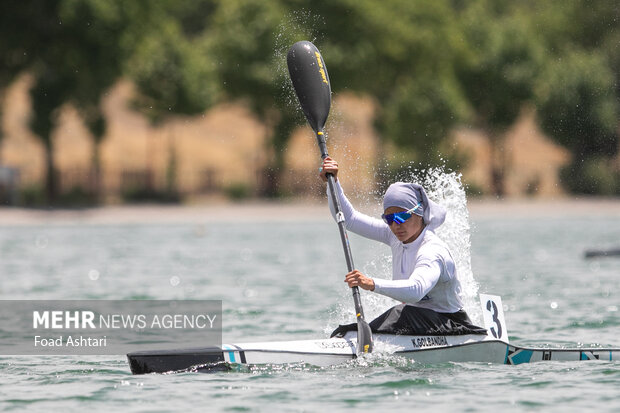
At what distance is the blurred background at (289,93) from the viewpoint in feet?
152

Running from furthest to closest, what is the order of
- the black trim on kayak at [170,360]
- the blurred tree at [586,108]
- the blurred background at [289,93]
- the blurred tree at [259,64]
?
the blurred tree at [586,108] → the blurred tree at [259,64] → the blurred background at [289,93] → the black trim on kayak at [170,360]

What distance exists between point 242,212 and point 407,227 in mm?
36950

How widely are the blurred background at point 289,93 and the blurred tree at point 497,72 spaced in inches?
3.0

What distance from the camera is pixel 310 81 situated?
40.7 ft

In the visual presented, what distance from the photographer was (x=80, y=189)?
50438mm

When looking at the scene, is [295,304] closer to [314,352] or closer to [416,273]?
[314,352]

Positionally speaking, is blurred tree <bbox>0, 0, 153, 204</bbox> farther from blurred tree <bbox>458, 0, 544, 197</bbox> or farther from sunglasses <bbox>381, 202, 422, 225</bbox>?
sunglasses <bbox>381, 202, 422, 225</bbox>

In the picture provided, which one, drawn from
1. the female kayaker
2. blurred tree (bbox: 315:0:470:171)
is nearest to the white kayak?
the female kayaker

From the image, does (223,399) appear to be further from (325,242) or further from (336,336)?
(325,242)

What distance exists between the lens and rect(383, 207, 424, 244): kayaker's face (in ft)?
34.1

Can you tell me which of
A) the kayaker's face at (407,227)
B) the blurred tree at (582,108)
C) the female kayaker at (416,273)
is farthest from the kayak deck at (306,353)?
the blurred tree at (582,108)

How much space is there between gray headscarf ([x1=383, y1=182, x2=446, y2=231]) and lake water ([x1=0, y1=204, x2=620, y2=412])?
1.32 m

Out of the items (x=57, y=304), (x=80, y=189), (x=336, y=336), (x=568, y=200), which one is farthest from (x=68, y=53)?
(x=336, y=336)

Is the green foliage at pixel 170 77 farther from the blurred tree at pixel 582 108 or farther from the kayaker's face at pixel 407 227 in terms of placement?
the kayaker's face at pixel 407 227
